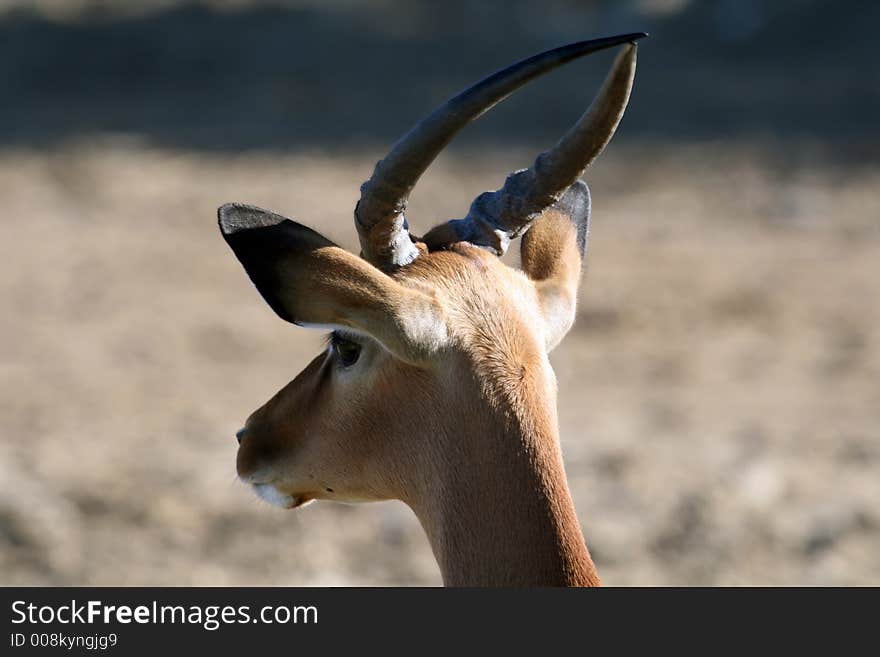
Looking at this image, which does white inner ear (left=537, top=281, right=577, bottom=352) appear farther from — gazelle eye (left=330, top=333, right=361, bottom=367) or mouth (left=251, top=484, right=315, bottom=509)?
mouth (left=251, top=484, right=315, bottom=509)

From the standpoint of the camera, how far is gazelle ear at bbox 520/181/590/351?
4379mm

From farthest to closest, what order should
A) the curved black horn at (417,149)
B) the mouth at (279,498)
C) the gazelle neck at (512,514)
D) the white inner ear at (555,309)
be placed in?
1. the mouth at (279,498)
2. the white inner ear at (555,309)
3. the gazelle neck at (512,514)
4. the curved black horn at (417,149)

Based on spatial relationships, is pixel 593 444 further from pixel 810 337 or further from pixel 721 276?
pixel 721 276

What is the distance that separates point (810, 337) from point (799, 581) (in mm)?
5318

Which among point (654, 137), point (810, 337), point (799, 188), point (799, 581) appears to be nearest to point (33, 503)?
point (799, 581)

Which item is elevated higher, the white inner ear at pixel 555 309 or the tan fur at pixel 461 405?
the white inner ear at pixel 555 309

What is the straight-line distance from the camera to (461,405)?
13.1 ft

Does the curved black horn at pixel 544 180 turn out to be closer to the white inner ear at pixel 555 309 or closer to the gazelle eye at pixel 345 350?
the white inner ear at pixel 555 309

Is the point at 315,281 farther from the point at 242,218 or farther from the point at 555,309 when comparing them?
the point at 555,309

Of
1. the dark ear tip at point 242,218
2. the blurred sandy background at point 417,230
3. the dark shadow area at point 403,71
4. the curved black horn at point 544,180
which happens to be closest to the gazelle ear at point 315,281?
the dark ear tip at point 242,218

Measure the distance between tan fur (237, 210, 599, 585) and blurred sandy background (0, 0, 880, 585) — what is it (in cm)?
452

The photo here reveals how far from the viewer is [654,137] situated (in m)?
20.3

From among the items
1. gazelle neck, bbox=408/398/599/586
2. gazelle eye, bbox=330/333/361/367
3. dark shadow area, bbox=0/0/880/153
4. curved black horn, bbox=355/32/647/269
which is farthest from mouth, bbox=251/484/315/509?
dark shadow area, bbox=0/0/880/153

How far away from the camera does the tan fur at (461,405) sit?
3873 mm
